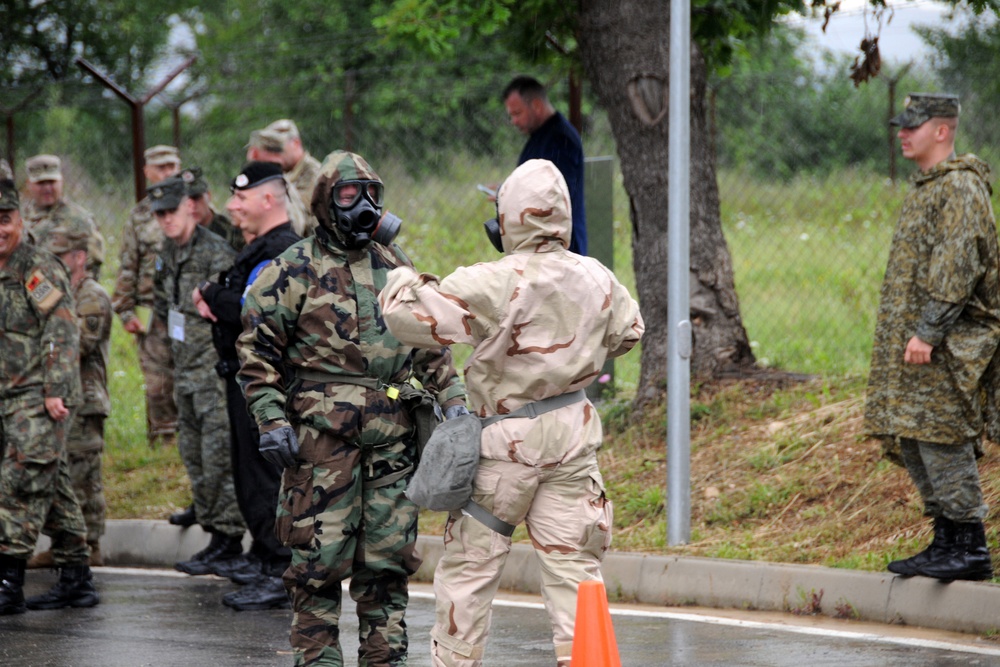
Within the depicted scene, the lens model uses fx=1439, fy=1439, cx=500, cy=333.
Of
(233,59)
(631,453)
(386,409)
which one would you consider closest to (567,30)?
(631,453)

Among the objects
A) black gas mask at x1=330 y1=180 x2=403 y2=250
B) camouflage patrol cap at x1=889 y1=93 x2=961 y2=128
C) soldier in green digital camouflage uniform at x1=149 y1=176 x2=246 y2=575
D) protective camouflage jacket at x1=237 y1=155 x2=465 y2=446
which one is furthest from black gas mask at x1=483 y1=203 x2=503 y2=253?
soldier in green digital camouflage uniform at x1=149 y1=176 x2=246 y2=575

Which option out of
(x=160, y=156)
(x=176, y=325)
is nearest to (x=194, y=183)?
(x=176, y=325)

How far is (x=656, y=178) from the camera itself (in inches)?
390

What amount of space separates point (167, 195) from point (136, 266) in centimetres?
250

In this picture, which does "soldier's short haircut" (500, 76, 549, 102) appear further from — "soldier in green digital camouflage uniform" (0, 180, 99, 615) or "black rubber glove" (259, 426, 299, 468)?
"black rubber glove" (259, 426, 299, 468)

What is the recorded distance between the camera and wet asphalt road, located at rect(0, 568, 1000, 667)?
589cm

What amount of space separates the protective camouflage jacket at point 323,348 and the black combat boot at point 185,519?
150 inches

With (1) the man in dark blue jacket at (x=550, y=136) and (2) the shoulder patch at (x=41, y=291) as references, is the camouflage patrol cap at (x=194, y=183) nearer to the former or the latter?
(2) the shoulder patch at (x=41, y=291)

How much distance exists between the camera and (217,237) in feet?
26.3

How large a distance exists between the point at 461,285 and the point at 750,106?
10.6 metres

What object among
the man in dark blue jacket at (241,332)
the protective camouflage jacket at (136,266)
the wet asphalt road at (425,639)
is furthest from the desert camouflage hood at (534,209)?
the protective camouflage jacket at (136,266)

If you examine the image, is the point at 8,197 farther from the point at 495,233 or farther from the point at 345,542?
the point at 495,233

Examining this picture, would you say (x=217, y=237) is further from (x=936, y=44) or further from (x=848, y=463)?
(x=936, y=44)

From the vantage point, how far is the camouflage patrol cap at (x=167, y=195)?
311 inches
